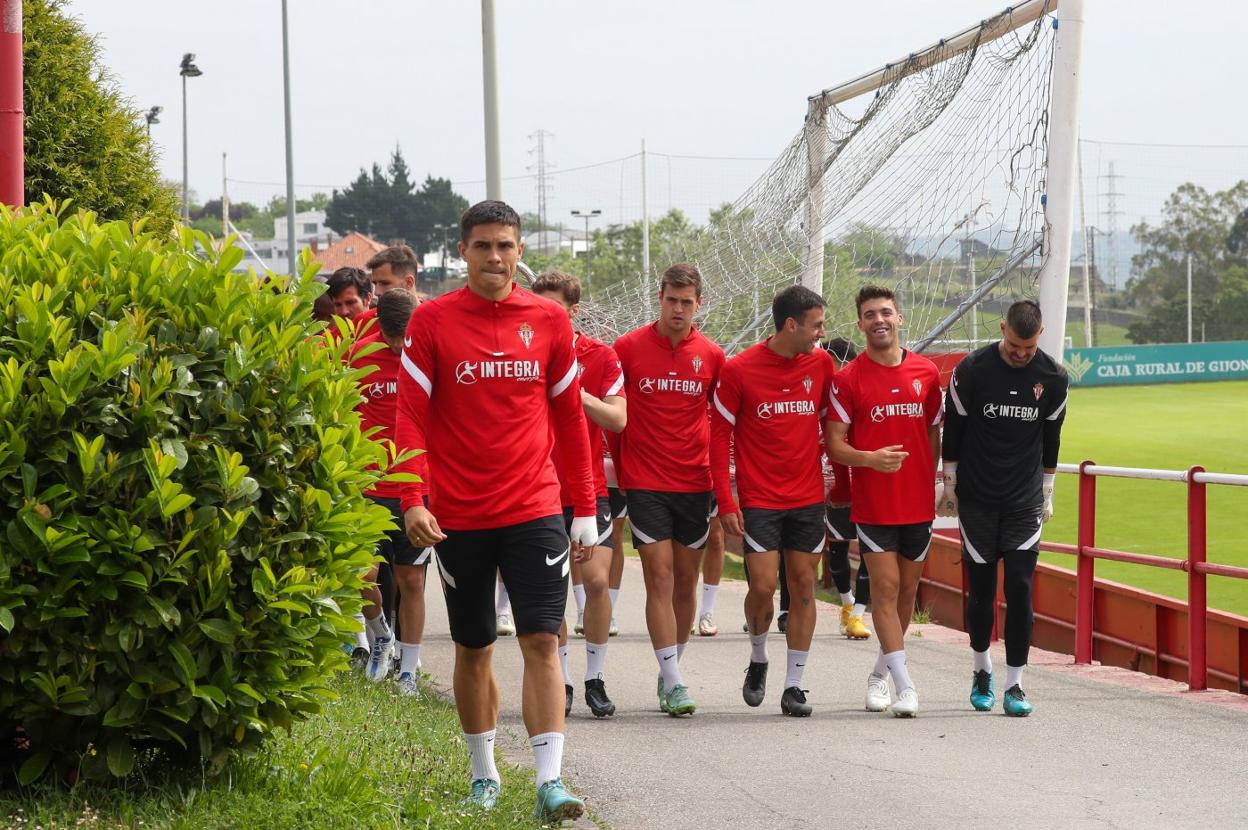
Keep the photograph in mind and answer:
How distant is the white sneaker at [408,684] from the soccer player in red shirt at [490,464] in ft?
7.98

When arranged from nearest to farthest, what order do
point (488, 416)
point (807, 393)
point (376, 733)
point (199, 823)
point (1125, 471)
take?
point (199, 823)
point (488, 416)
point (376, 733)
point (807, 393)
point (1125, 471)

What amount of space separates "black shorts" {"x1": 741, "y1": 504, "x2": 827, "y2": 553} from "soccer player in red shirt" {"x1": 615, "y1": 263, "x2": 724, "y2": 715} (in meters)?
0.28

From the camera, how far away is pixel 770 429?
795 centimetres

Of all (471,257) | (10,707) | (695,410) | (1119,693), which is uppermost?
(471,257)

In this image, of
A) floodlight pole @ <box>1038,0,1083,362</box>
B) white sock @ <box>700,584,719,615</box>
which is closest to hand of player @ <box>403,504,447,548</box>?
white sock @ <box>700,584,719,615</box>

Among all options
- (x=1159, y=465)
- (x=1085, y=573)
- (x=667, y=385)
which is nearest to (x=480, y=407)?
(x=667, y=385)

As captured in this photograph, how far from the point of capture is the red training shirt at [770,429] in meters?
7.93

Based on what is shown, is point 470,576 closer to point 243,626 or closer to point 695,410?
point 243,626

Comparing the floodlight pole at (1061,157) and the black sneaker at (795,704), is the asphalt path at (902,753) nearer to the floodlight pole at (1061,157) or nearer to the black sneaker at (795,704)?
the black sneaker at (795,704)

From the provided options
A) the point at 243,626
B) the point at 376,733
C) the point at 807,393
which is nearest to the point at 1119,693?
the point at 807,393

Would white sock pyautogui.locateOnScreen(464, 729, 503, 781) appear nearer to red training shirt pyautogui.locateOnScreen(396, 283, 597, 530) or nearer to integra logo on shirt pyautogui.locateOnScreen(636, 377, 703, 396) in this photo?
red training shirt pyautogui.locateOnScreen(396, 283, 597, 530)

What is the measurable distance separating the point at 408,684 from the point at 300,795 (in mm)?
3076

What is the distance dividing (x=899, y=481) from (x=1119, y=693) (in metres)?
1.82

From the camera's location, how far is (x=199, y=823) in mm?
4684
